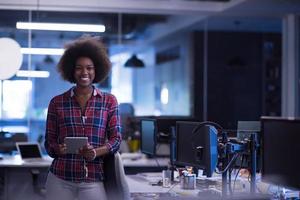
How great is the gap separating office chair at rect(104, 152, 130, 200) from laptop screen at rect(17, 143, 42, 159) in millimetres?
2726

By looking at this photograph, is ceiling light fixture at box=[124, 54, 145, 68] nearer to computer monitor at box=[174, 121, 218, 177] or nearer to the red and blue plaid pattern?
computer monitor at box=[174, 121, 218, 177]

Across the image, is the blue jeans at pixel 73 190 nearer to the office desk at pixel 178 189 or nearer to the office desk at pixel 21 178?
the office desk at pixel 178 189

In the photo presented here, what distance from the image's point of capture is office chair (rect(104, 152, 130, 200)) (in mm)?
3449

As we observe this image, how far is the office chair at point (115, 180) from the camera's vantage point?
345 centimetres

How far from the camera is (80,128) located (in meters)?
3.41

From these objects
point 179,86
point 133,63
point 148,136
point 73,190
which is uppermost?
point 133,63

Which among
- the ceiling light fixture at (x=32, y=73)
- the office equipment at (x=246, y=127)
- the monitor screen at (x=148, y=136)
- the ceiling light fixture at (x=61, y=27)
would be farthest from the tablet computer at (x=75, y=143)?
the ceiling light fixture at (x=32, y=73)

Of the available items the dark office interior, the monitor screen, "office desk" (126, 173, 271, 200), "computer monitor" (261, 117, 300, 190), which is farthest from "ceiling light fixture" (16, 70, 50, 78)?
"computer monitor" (261, 117, 300, 190)

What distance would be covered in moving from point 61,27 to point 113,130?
487 cm

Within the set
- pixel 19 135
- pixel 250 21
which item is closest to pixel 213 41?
pixel 250 21

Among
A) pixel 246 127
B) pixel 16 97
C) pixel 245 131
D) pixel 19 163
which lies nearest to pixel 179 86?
pixel 16 97

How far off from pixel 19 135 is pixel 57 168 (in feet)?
12.2

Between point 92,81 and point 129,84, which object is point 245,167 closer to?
point 92,81

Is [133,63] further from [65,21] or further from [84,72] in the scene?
[84,72]
